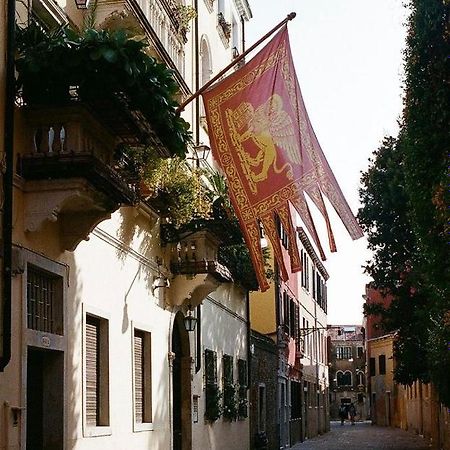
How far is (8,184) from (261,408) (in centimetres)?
2094

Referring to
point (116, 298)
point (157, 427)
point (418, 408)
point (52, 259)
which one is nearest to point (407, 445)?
point (418, 408)

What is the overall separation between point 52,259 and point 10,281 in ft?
4.85

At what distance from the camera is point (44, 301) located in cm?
1105

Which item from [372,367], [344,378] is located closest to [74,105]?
[372,367]

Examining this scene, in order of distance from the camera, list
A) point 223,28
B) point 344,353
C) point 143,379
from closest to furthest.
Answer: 1. point 143,379
2. point 223,28
3. point 344,353

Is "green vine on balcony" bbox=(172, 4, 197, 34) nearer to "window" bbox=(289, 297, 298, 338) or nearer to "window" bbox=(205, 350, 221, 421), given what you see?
"window" bbox=(205, 350, 221, 421)

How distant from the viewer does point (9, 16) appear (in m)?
9.85

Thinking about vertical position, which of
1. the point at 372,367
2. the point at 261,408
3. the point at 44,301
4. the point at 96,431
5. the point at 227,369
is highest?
the point at 44,301

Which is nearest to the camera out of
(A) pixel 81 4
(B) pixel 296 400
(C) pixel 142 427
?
(A) pixel 81 4

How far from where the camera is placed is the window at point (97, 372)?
12.6 m

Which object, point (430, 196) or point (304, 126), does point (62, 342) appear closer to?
point (304, 126)

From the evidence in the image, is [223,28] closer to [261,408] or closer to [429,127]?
[429,127]

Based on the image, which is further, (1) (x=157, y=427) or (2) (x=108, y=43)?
(1) (x=157, y=427)

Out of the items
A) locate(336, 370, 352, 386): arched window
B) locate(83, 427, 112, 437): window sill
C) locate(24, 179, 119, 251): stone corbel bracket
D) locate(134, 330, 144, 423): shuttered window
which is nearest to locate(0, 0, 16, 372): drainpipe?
locate(24, 179, 119, 251): stone corbel bracket
